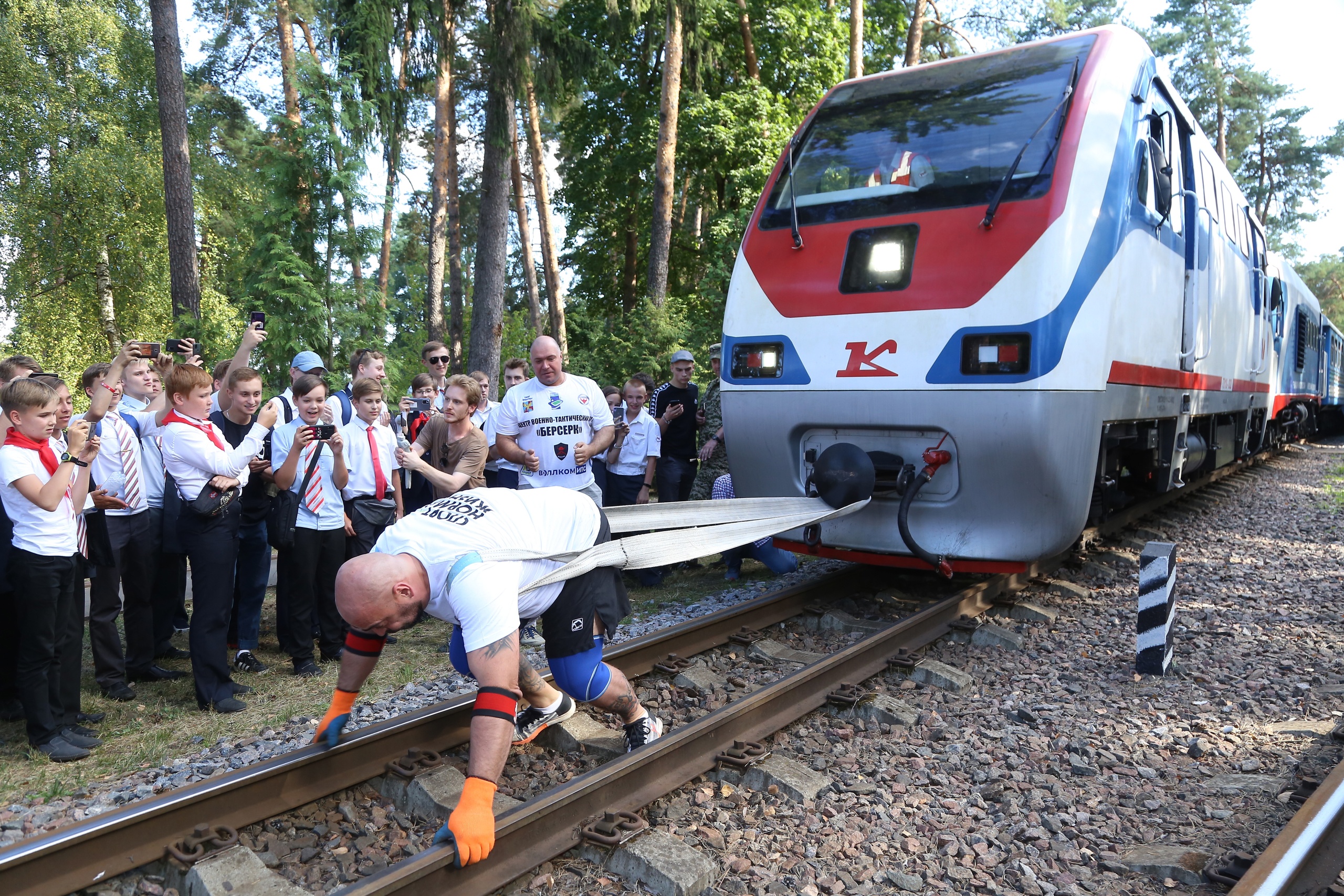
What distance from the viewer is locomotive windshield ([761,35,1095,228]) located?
17.3 ft

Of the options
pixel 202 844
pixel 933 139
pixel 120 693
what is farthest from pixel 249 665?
pixel 933 139

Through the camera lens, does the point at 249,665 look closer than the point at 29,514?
No

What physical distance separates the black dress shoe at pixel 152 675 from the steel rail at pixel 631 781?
114 inches

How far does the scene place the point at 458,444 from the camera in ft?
20.1

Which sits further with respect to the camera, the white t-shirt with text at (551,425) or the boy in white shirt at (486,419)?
the boy in white shirt at (486,419)

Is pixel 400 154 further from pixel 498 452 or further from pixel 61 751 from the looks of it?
pixel 61 751

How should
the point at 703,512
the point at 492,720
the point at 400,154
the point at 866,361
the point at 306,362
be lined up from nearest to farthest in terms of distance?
1. the point at 492,720
2. the point at 703,512
3. the point at 866,361
4. the point at 306,362
5. the point at 400,154

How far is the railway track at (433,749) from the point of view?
9.03 feet

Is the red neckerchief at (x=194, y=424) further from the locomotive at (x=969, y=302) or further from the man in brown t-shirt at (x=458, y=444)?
the locomotive at (x=969, y=302)

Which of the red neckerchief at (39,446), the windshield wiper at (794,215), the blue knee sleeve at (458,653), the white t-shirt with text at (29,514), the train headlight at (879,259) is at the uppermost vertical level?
the windshield wiper at (794,215)

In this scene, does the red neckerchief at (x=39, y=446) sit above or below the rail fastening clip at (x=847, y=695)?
above

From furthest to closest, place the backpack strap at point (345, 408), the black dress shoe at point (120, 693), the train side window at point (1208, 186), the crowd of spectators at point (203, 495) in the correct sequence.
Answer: the train side window at point (1208, 186) → the backpack strap at point (345, 408) → the black dress shoe at point (120, 693) → the crowd of spectators at point (203, 495)

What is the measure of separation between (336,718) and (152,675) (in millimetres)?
2207

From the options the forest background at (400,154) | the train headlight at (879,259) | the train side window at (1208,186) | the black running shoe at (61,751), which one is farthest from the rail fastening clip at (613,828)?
the forest background at (400,154)
